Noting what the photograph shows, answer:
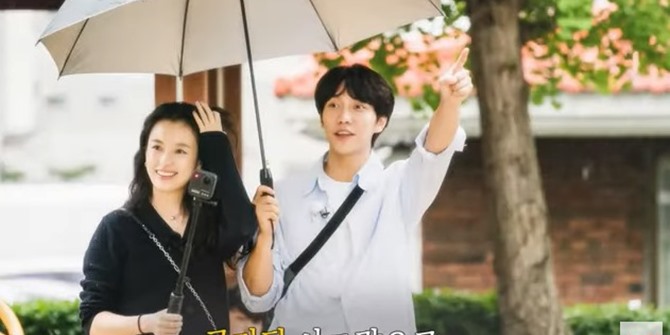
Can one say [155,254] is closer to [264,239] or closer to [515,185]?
[264,239]

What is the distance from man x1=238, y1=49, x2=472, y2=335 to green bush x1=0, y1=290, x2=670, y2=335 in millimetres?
2141

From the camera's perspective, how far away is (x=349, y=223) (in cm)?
347

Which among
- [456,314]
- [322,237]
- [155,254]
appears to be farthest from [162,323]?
[456,314]

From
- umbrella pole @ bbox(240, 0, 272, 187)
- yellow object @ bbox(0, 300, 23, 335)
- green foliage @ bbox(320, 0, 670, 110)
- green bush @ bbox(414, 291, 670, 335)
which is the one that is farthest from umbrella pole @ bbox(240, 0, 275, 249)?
green bush @ bbox(414, 291, 670, 335)

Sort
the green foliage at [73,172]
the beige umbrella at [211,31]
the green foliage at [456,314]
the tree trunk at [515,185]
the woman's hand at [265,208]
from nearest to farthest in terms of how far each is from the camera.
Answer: the woman's hand at [265,208] → the beige umbrella at [211,31] → the tree trunk at [515,185] → the green foliage at [456,314] → the green foliage at [73,172]

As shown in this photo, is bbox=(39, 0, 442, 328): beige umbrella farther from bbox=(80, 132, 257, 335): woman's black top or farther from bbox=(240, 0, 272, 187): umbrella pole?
bbox=(80, 132, 257, 335): woman's black top

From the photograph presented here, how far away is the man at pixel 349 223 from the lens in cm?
347

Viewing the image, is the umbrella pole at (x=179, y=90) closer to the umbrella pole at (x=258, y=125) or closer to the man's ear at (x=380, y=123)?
the umbrella pole at (x=258, y=125)

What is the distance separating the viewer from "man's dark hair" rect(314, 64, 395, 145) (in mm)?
3471

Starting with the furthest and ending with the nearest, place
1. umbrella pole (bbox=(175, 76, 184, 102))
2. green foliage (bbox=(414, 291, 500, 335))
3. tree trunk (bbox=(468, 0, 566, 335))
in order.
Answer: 1. green foliage (bbox=(414, 291, 500, 335))
2. tree trunk (bbox=(468, 0, 566, 335))
3. umbrella pole (bbox=(175, 76, 184, 102))

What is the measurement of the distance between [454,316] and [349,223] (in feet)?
8.03

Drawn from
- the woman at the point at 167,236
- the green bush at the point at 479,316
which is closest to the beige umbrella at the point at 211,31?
the woman at the point at 167,236

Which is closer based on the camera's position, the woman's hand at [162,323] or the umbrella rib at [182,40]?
the woman's hand at [162,323]

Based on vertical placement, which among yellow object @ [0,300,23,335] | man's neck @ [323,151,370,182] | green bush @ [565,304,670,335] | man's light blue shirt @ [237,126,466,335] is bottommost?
green bush @ [565,304,670,335]
